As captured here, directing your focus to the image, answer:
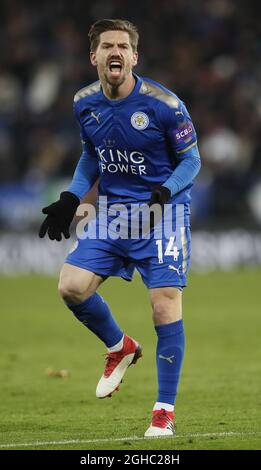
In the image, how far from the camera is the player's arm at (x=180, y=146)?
660 centimetres

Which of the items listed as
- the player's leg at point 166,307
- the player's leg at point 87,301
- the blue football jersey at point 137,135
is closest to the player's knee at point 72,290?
the player's leg at point 87,301

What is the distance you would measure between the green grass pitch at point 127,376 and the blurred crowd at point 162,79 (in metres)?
3.31

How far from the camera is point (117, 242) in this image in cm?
684

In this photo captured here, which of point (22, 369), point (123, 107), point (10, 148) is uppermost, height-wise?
point (10, 148)

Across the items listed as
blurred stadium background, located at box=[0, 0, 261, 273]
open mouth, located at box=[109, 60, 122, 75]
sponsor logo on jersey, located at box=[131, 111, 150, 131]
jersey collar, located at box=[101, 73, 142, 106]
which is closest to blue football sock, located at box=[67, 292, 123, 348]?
sponsor logo on jersey, located at box=[131, 111, 150, 131]

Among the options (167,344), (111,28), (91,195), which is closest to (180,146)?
(111,28)

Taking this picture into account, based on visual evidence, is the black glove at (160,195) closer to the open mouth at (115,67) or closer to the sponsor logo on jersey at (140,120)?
the sponsor logo on jersey at (140,120)

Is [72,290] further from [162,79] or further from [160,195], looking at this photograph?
[162,79]
